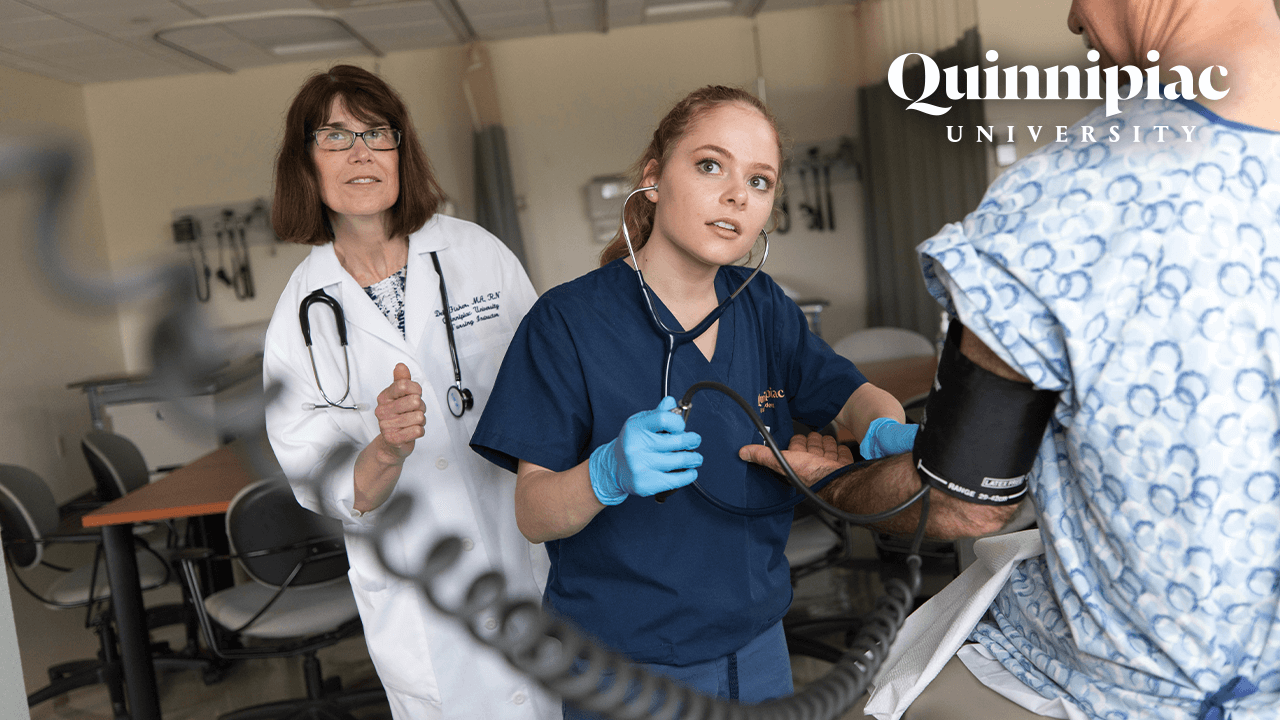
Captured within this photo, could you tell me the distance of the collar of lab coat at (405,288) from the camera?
1405mm

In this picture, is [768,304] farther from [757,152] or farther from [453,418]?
[453,418]

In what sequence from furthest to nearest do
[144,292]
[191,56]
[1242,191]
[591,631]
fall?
[191,56], [144,292], [591,631], [1242,191]

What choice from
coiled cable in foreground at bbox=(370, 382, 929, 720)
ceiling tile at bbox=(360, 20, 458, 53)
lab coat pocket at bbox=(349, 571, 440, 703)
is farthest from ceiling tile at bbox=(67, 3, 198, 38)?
coiled cable in foreground at bbox=(370, 382, 929, 720)

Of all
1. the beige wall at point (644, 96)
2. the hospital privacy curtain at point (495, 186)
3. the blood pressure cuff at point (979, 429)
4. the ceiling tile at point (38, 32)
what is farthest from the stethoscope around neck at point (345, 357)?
the beige wall at point (644, 96)

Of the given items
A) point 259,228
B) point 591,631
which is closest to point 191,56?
point 259,228

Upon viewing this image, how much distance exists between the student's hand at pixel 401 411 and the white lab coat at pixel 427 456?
0.74ft

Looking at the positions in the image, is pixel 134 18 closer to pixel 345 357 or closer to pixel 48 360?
pixel 48 360

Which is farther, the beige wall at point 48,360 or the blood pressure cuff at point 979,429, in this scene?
the beige wall at point 48,360

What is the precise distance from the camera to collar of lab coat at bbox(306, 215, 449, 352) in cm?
141

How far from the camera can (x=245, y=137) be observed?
18.2 feet

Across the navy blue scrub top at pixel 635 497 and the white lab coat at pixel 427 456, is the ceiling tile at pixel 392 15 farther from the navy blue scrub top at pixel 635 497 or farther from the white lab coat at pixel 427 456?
the navy blue scrub top at pixel 635 497

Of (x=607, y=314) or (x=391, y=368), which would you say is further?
(x=391, y=368)

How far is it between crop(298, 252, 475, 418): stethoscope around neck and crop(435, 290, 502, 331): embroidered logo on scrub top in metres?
0.02

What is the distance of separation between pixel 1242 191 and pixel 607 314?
26.4 inches
